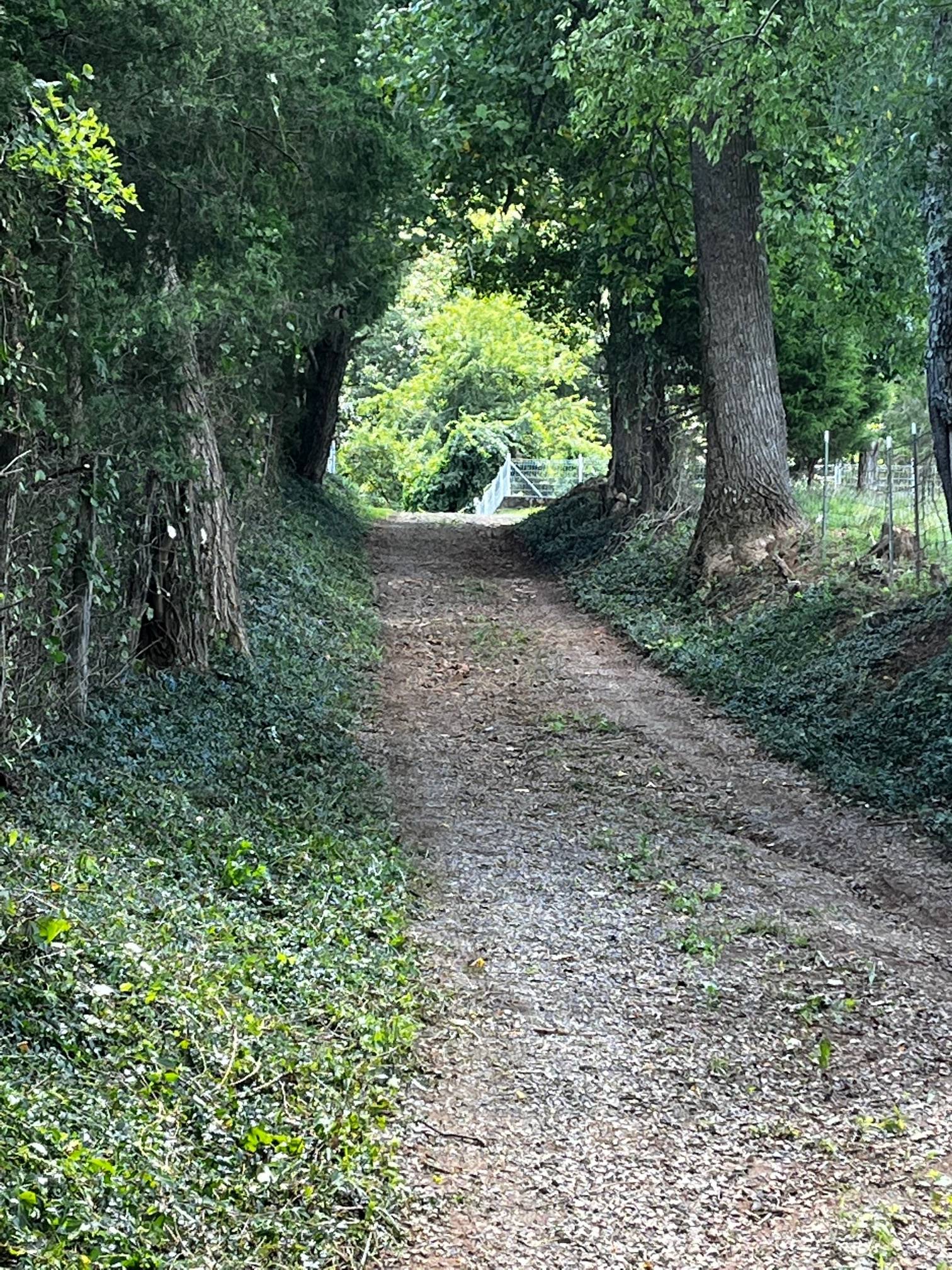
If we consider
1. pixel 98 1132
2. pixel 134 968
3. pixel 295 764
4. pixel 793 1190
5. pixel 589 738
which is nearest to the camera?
pixel 98 1132

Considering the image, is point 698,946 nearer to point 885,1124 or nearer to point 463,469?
point 885,1124

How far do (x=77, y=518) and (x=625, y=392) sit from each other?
13.8m

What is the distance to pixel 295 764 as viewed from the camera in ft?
30.4

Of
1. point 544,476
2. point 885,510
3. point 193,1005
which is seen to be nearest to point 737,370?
point 885,510

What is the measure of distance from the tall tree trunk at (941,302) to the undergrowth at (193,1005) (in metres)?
5.13

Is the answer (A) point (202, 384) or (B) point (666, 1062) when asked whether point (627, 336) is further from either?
(B) point (666, 1062)

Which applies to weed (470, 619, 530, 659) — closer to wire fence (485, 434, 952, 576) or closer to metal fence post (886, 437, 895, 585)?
wire fence (485, 434, 952, 576)

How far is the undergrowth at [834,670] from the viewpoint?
901cm

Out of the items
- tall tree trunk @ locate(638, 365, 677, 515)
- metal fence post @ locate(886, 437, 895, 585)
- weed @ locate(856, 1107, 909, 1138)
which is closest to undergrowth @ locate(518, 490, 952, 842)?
metal fence post @ locate(886, 437, 895, 585)

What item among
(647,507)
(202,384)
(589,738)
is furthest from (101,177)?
(647,507)

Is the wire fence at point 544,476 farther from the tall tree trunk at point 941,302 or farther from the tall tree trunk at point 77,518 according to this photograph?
the tall tree trunk at point 77,518

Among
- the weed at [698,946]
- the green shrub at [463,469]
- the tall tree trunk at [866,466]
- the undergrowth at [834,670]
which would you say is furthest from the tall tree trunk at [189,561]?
the green shrub at [463,469]

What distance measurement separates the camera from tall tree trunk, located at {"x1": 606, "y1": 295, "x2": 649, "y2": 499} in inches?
787

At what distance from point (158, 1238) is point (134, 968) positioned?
4.67 feet
